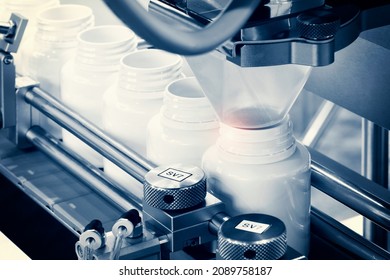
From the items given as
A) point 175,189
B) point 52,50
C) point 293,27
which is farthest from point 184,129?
point 52,50

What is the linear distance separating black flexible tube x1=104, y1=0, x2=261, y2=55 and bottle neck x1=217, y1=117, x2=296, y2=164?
26 centimetres

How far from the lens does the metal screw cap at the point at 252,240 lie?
744mm

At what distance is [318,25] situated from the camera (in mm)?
704

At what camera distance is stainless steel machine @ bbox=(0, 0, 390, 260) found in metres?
0.71

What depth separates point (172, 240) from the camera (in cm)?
82

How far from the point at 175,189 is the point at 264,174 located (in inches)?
3.2

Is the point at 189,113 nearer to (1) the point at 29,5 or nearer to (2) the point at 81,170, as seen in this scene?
(2) the point at 81,170

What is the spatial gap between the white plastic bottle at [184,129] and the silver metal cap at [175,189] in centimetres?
8

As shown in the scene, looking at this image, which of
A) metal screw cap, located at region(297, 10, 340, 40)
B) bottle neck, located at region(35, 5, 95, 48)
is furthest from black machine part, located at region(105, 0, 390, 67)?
bottle neck, located at region(35, 5, 95, 48)

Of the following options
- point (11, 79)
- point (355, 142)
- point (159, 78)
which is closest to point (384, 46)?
point (159, 78)

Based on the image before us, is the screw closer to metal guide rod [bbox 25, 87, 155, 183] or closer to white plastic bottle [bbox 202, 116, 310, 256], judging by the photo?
metal guide rod [bbox 25, 87, 155, 183]

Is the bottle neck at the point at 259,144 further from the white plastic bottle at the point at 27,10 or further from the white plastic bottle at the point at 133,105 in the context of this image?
the white plastic bottle at the point at 27,10

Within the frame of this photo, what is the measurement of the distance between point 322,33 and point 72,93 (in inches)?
18.8
